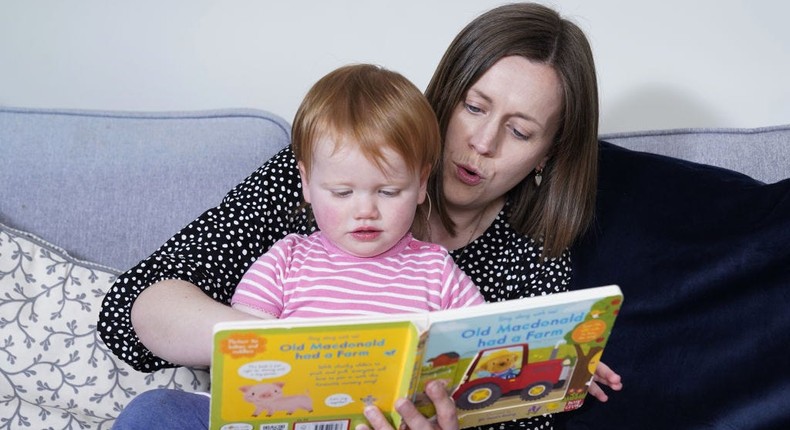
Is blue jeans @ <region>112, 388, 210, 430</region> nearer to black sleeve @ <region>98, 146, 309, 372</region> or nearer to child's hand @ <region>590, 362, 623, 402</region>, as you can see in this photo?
black sleeve @ <region>98, 146, 309, 372</region>

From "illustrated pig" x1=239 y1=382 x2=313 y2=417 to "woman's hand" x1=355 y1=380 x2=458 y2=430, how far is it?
0.10 metres

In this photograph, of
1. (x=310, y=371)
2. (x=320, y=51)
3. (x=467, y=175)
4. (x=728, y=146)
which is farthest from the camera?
(x=320, y=51)

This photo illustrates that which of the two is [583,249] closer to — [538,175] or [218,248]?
[538,175]

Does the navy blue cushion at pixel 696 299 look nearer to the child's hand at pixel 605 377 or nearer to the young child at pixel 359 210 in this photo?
the child's hand at pixel 605 377

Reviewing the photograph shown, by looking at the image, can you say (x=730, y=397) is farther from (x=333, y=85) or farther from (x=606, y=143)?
(x=333, y=85)

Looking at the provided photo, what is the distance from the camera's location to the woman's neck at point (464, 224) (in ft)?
6.06

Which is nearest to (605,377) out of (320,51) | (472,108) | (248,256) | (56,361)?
(472,108)

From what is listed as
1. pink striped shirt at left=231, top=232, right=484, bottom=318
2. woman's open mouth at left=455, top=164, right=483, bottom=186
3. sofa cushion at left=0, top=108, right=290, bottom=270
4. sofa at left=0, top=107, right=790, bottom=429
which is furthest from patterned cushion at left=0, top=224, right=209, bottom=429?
woman's open mouth at left=455, top=164, right=483, bottom=186

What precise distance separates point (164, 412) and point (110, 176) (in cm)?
68

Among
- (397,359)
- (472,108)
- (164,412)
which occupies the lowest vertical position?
(164,412)

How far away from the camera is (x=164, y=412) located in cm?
146

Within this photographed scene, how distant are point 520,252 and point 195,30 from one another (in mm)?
1036

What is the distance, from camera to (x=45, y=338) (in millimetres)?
1800

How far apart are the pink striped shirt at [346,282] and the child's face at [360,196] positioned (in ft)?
0.15
